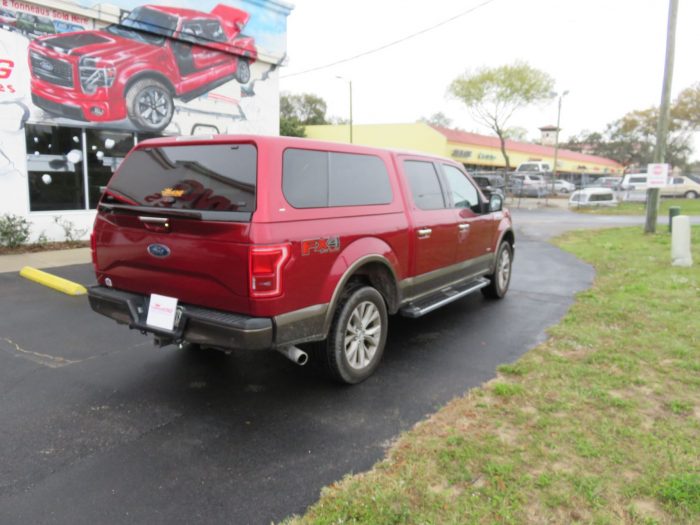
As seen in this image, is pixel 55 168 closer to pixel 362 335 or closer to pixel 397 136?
pixel 362 335

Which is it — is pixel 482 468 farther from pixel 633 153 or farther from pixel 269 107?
pixel 633 153

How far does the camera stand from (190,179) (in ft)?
12.3

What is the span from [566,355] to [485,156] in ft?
143

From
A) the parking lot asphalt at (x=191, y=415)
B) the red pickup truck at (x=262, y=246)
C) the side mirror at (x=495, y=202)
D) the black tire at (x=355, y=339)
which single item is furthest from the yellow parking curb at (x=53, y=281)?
the side mirror at (x=495, y=202)

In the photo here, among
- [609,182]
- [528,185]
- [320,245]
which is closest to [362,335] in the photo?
[320,245]

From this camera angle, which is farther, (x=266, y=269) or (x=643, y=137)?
(x=643, y=137)

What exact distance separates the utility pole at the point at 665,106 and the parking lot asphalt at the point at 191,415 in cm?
1058

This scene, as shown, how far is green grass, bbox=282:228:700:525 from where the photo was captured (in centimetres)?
262

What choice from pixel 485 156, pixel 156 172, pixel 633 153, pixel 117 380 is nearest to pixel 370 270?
pixel 156 172

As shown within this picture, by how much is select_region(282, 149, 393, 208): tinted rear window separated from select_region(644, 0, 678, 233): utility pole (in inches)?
490

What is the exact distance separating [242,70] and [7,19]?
5.57 meters

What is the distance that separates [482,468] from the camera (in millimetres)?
2986

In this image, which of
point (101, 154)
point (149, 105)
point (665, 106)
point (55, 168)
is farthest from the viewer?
point (665, 106)

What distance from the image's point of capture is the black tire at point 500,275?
7.09 m
